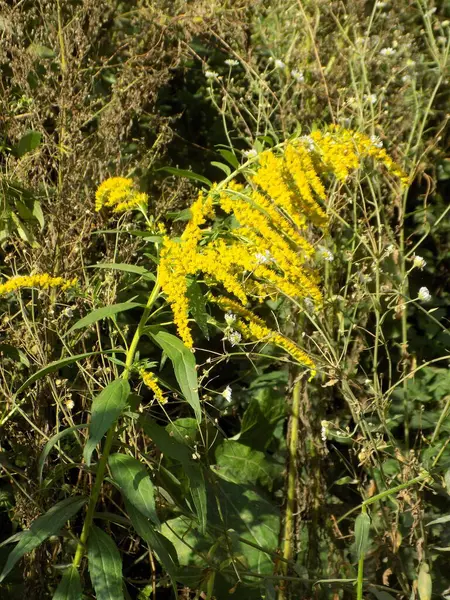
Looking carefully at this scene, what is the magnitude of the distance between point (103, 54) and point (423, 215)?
182 centimetres

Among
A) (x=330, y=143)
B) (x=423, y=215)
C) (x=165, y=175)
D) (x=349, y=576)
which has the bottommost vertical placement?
(x=349, y=576)

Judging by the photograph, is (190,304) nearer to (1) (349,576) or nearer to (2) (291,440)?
(2) (291,440)

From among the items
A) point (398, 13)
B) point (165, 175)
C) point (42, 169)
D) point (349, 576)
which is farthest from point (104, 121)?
point (349, 576)

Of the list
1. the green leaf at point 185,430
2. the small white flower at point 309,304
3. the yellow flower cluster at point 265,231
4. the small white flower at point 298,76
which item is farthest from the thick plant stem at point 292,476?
the small white flower at point 298,76

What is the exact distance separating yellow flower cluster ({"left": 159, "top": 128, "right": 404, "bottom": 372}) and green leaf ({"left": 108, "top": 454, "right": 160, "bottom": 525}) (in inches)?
15.1

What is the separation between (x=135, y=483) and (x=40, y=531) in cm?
28

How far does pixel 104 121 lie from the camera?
317cm

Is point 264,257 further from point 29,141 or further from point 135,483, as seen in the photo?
point 29,141

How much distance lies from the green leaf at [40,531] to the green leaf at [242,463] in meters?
1.18

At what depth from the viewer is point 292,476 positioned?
10.3 feet

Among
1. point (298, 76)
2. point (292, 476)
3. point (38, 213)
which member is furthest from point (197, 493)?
point (298, 76)

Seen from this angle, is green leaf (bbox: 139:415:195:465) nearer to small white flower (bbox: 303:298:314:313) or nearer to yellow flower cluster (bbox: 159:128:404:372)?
yellow flower cluster (bbox: 159:128:404:372)

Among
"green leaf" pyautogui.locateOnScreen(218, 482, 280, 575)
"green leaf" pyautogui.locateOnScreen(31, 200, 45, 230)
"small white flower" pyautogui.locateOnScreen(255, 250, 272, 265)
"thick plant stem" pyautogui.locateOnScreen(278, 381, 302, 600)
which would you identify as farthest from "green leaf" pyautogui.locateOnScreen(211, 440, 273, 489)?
"small white flower" pyautogui.locateOnScreen(255, 250, 272, 265)

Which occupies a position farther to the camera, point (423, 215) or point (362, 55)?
point (423, 215)
